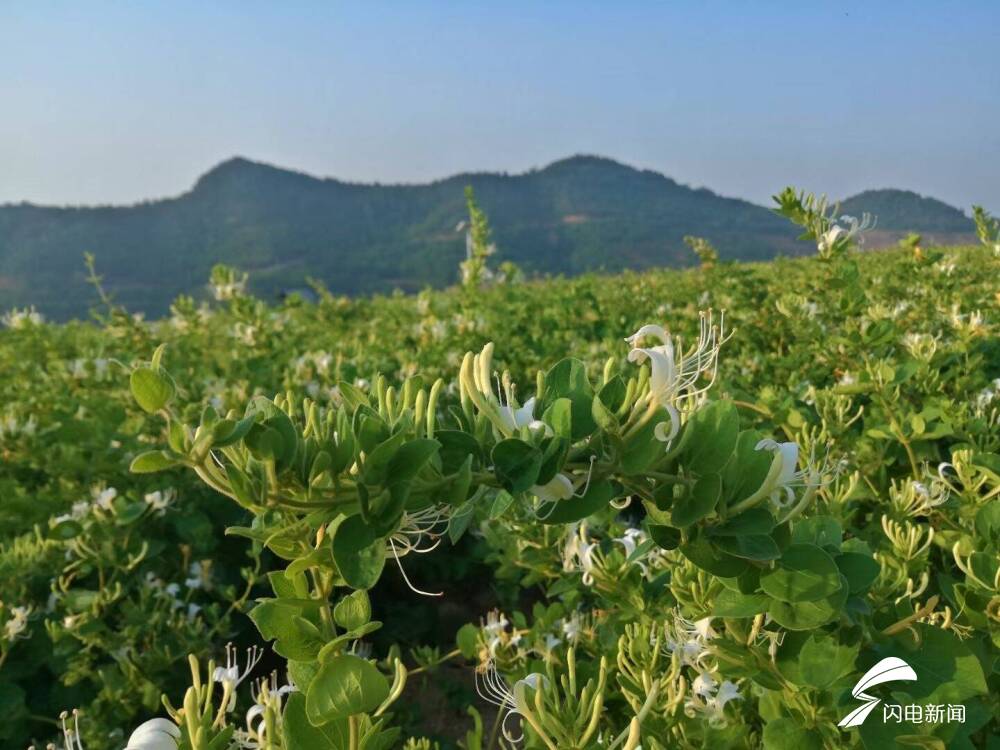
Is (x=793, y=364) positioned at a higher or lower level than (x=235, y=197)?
lower

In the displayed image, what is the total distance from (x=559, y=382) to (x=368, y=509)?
0.75 feet

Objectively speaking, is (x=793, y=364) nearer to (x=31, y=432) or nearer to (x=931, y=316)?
(x=931, y=316)

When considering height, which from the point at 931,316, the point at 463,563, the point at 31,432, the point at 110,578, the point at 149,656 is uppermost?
the point at 931,316

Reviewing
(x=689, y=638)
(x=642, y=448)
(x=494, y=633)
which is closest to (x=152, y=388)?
(x=642, y=448)

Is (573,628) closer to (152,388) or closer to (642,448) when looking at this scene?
(642,448)

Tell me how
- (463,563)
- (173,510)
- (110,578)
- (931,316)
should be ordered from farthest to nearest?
(931,316)
(463,563)
(173,510)
(110,578)

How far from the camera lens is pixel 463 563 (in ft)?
9.14

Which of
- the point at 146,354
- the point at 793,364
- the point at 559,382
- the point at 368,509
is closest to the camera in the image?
the point at 368,509

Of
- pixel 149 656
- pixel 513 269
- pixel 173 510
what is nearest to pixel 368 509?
pixel 149 656

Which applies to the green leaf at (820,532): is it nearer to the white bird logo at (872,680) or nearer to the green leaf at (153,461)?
the white bird logo at (872,680)

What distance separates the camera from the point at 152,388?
54cm

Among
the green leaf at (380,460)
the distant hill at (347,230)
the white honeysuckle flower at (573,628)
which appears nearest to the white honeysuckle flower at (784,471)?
the green leaf at (380,460)

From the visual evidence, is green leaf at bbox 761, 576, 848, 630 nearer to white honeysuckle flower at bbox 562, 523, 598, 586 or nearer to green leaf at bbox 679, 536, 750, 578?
green leaf at bbox 679, 536, 750, 578

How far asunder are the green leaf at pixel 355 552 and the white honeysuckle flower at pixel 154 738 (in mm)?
212
